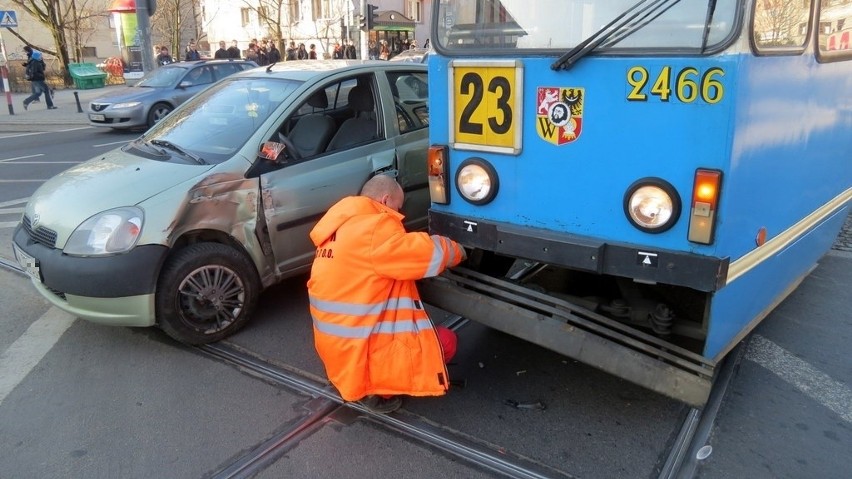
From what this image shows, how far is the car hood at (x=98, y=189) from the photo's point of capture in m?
4.04

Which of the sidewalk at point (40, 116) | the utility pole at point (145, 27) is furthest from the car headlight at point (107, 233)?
the sidewalk at point (40, 116)

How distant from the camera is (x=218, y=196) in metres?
4.27

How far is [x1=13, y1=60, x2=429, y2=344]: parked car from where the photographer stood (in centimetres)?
399

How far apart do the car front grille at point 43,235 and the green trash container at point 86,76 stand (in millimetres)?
26400

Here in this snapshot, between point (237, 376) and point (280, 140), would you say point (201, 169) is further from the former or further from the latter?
point (237, 376)

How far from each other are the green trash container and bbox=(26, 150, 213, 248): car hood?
26185mm

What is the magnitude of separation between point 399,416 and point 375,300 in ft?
2.39

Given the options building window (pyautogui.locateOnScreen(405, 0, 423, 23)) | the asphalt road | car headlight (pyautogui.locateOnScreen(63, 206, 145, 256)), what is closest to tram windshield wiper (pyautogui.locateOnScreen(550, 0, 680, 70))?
the asphalt road

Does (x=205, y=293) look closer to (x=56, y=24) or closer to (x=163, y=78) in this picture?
(x=163, y=78)

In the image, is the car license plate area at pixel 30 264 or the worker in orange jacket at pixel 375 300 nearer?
the worker in orange jacket at pixel 375 300

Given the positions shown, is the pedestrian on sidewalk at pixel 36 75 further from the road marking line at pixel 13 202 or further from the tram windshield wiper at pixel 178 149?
the tram windshield wiper at pixel 178 149

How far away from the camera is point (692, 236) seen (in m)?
2.85

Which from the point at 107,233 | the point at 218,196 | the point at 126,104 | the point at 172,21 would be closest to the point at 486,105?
the point at 218,196

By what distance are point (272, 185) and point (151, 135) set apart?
1.44m
